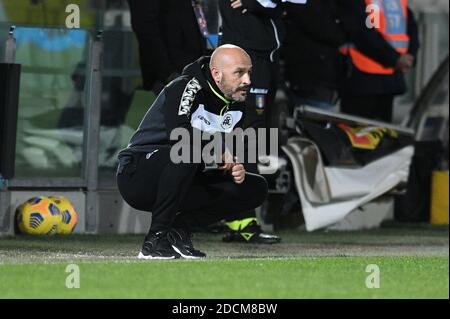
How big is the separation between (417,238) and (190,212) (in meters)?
3.79

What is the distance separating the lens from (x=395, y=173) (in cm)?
1321

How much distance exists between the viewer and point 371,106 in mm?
13836

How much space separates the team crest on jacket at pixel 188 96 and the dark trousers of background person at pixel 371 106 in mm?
5123

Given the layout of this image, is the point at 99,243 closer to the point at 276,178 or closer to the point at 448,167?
the point at 276,178

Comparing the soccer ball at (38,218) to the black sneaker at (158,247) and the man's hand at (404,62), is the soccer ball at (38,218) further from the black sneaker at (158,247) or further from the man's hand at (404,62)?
the man's hand at (404,62)

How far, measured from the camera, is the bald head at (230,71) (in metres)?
8.91

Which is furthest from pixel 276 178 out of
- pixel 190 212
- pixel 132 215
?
pixel 190 212

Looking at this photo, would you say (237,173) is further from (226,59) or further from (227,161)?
(226,59)

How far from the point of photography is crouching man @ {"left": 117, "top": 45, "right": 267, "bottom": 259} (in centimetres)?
874

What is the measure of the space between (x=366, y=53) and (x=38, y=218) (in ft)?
11.8
